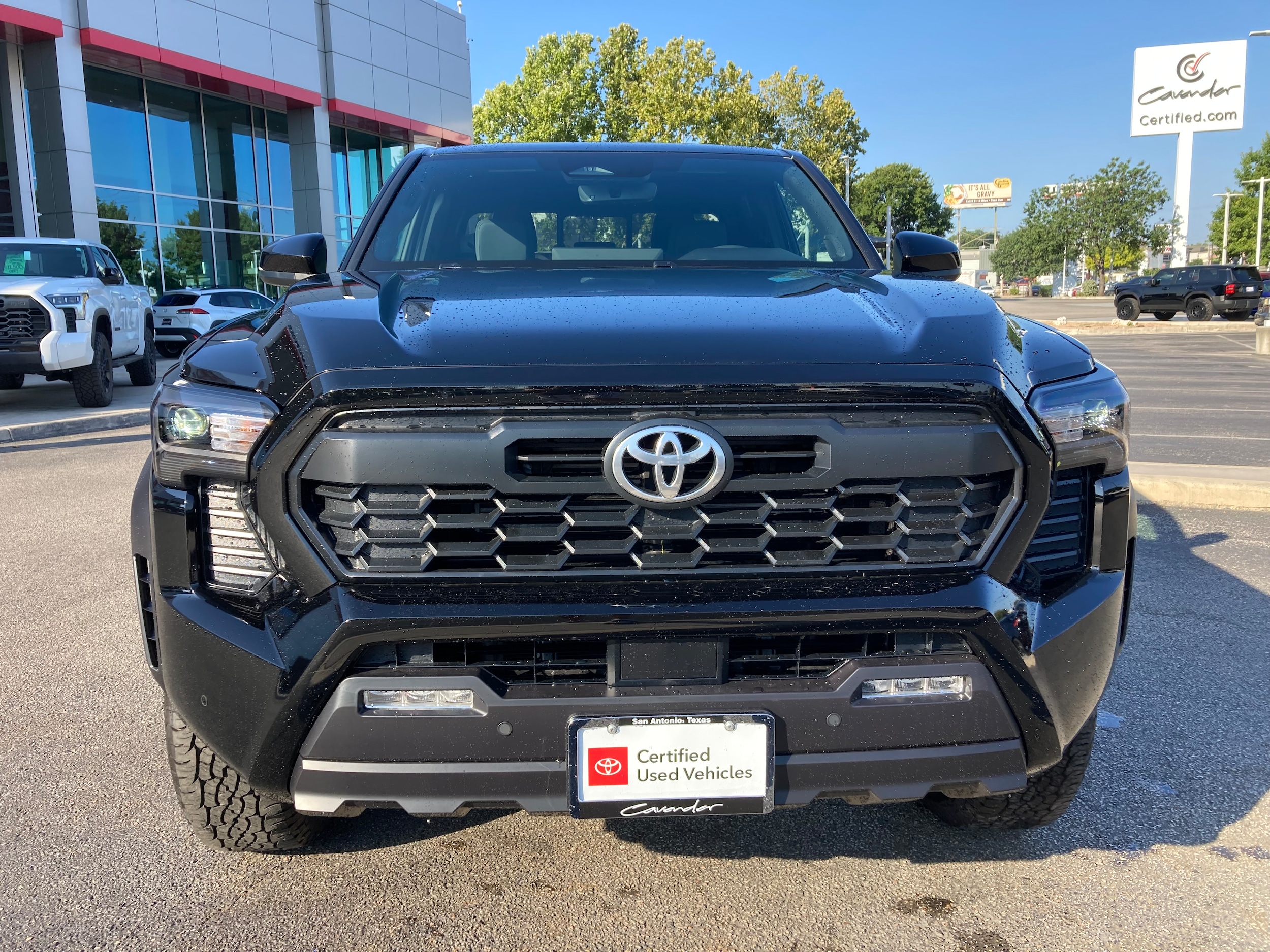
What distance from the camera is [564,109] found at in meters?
42.9

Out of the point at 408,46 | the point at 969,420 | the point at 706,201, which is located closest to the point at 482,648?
the point at 969,420

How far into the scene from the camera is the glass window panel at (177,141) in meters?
24.1

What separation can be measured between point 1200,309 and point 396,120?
2473 centimetres

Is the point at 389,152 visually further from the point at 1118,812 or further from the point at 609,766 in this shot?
the point at 609,766

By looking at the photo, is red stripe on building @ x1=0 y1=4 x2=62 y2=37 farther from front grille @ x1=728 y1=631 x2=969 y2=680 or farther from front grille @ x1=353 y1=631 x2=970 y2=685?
front grille @ x1=728 y1=631 x2=969 y2=680

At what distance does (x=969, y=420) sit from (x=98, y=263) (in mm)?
13014

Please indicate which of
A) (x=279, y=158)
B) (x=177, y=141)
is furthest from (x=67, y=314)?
(x=279, y=158)

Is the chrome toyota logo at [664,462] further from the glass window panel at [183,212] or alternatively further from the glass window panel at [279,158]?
the glass window panel at [279,158]

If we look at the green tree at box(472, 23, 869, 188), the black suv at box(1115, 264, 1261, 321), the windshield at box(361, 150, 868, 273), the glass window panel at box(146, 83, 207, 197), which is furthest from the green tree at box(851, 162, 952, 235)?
the windshield at box(361, 150, 868, 273)

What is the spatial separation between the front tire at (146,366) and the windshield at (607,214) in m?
12.4

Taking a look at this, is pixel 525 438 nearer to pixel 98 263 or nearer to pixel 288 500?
pixel 288 500

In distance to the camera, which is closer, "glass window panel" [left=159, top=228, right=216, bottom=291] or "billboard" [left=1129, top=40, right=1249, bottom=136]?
"glass window panel" [left=159, top=228, right=216, bottom=291]

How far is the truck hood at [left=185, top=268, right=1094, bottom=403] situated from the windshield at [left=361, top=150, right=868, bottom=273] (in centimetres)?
60

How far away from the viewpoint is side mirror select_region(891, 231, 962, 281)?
308 centimetres
